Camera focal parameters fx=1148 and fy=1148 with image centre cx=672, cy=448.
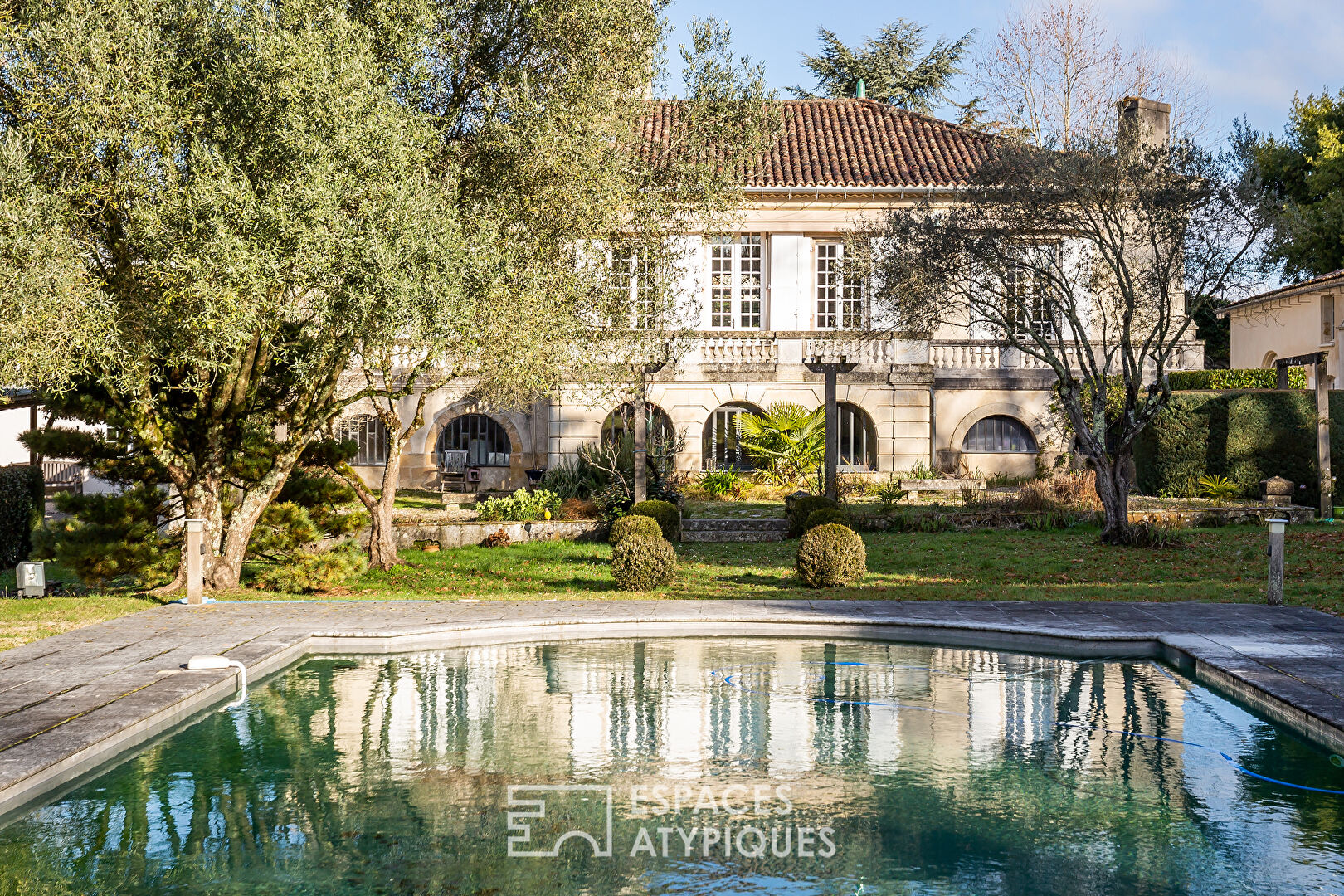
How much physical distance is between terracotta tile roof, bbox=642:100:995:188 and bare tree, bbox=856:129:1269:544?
9088 millimetres

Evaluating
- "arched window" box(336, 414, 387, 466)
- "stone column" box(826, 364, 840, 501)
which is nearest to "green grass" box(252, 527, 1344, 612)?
"stone column" box(826, 364, 840, 501)

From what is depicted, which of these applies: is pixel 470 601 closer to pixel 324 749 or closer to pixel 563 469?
pixel 324 749

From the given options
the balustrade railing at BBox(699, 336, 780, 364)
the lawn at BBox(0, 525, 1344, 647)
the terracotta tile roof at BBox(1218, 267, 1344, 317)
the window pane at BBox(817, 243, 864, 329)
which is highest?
the terracotta tile roof at BBox(1218, 267, 1344, 317)

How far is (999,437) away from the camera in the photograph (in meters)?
28.3

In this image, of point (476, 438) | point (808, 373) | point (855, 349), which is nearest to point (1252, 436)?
point (855, 349)

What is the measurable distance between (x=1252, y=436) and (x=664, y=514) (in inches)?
508

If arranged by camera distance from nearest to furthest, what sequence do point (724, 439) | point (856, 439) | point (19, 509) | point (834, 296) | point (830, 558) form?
1. point (830, 558)
2. point (19, 509)
3. point (856, 439)
4. point (724, 439)
5. point (834, 296)

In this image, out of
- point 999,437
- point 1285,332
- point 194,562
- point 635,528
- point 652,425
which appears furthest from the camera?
point 1285,332

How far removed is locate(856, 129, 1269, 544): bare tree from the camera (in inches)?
699

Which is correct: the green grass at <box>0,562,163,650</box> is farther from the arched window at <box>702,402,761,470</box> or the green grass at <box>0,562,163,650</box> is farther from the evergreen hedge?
the evergreen hedge

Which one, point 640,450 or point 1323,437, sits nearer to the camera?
point 640,450

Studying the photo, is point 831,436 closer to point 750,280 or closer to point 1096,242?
point 1096,242

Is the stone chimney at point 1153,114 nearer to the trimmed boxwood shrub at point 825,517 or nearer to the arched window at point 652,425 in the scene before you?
the arched window at point 652,425

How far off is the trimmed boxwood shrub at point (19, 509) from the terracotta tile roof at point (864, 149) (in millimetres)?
16023
